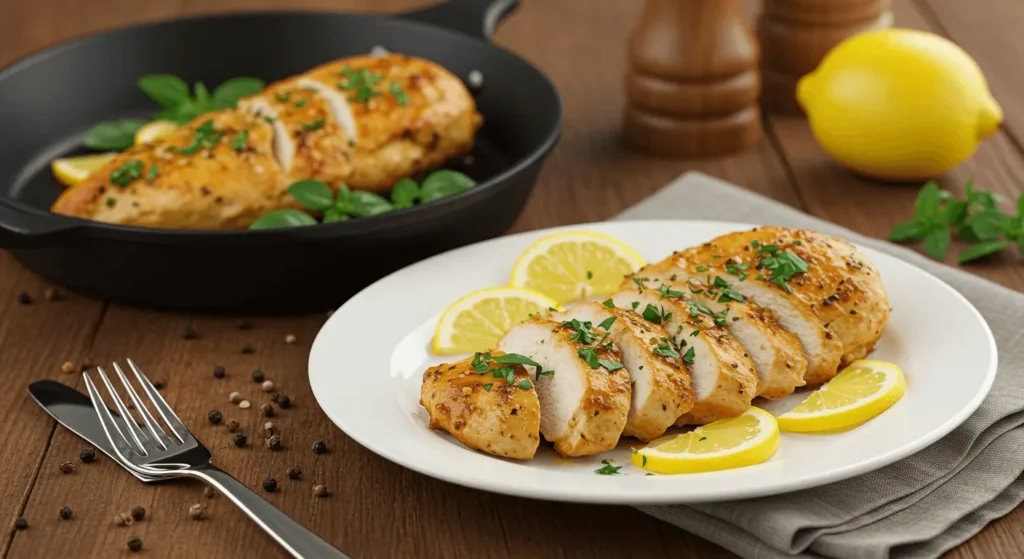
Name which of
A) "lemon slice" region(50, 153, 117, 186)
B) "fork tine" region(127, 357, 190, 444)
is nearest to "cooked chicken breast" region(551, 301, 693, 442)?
"fork tine" region(127, 357, 190, 444)

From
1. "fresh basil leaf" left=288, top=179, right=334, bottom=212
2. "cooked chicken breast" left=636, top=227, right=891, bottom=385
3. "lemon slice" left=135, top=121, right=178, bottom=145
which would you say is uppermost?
"cooked chicken breast" left=636, top=227, right=891, bottom=385

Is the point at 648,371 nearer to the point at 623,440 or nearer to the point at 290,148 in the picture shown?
the point at 623,440

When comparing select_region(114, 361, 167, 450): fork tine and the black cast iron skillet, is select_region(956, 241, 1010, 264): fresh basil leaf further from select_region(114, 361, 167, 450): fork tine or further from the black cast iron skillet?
select_region(114, 361, 167, 450): fork tine

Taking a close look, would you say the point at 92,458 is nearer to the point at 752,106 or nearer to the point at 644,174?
the point at 644,174

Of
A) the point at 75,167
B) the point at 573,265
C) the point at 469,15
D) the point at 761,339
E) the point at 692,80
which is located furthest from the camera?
the point at 469,15

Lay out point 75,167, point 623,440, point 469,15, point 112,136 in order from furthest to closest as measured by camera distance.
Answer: point 469,15 < point 112,136 < point 75,167 < point 623,440

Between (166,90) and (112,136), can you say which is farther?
(166,90)

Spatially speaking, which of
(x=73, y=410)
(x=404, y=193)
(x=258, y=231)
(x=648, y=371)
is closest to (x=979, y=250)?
(x=648, y=371)
